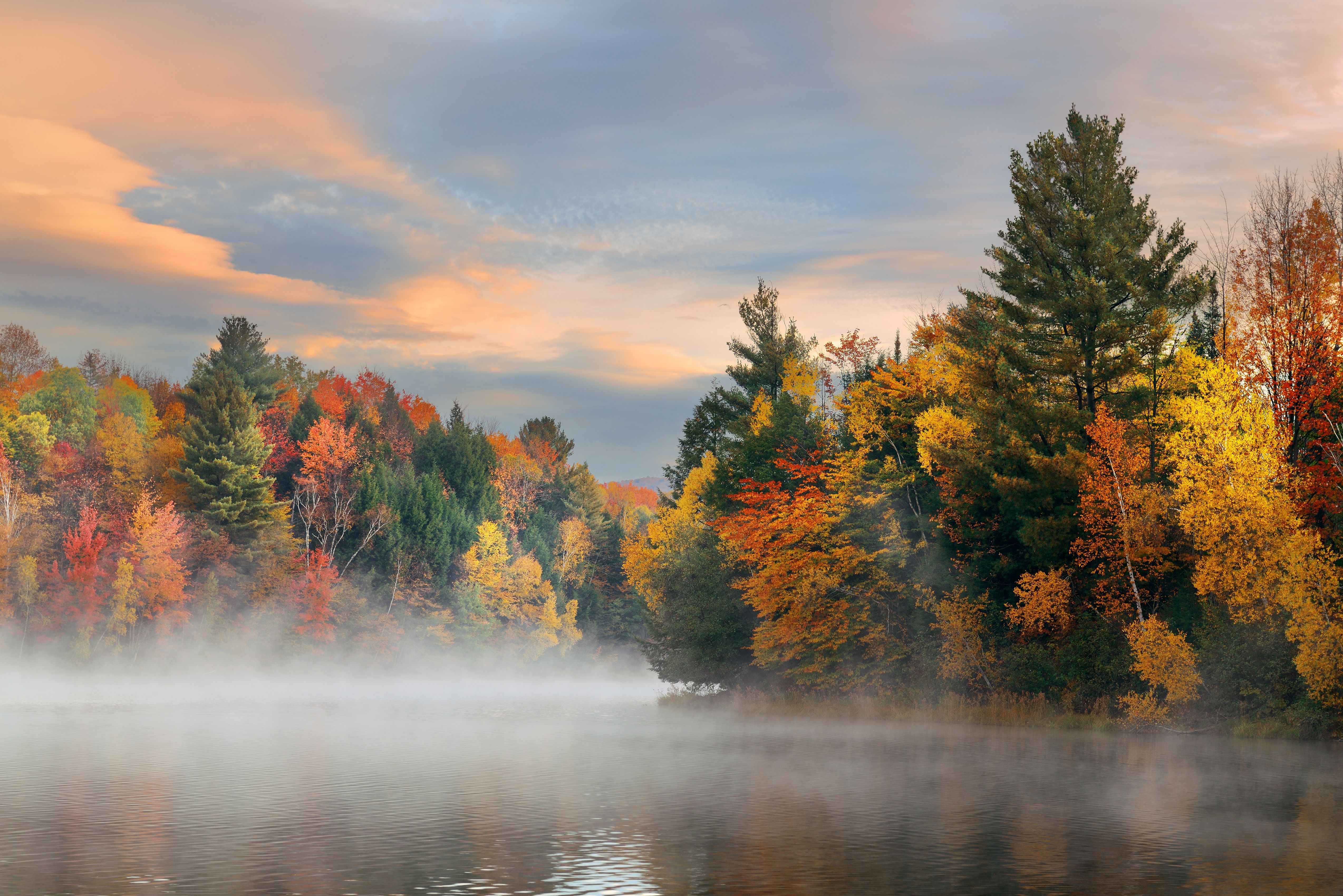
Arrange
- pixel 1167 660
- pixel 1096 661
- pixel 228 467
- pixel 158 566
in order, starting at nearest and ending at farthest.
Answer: pixel 1167 660 → pixel 1096 661 → pixel 158 566 → pixel 228 467

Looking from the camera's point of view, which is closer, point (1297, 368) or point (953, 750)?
point (953, 750)

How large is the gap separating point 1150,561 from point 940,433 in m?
9.93

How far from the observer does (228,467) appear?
88375mm

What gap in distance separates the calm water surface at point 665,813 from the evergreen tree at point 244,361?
63.2m

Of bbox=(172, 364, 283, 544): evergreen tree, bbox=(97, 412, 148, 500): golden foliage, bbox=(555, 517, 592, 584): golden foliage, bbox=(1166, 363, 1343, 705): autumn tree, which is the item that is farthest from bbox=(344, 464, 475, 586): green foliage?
bbox=(1166, 363, 1343, 705): autumn tree

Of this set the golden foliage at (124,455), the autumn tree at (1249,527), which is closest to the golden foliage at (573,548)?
the golden foliage at (124,455)

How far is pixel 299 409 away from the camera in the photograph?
107 metres

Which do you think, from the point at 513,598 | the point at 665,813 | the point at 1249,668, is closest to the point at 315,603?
the point at 513,598

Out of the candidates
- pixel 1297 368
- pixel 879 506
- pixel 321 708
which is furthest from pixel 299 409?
pixel 1297 368

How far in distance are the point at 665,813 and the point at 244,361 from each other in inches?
3618

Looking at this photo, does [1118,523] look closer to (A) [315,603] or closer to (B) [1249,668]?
(B) [1249,668]

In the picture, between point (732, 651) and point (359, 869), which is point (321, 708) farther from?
point (359, 869)

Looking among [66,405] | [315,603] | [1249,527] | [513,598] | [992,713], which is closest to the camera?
[1249,527]

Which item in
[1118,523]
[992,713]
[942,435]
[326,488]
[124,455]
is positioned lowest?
[992,713]
